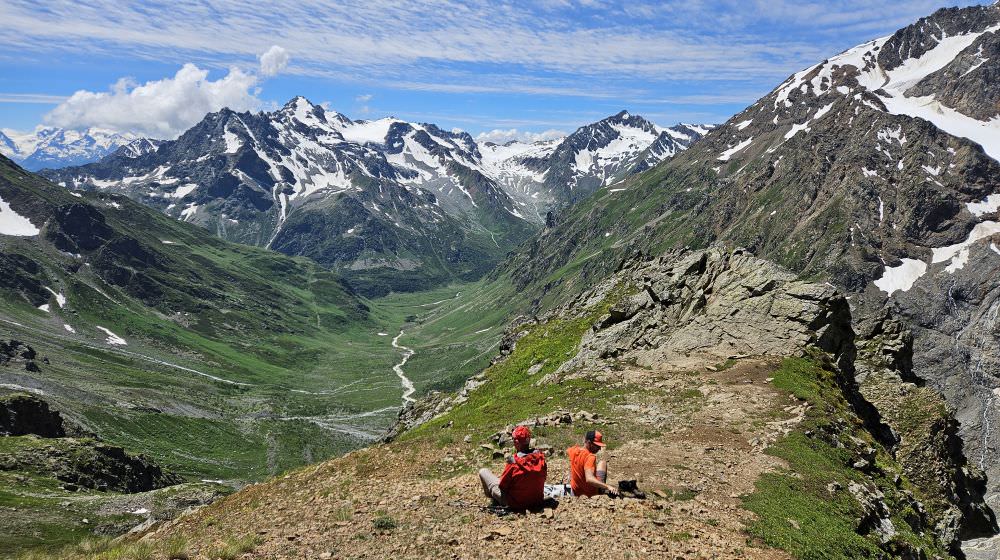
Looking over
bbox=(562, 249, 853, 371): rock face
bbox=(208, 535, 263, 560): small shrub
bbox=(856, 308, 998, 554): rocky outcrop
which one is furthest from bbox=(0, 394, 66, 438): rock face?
bbox=(856, 308, 998, 554): rocky outcrop

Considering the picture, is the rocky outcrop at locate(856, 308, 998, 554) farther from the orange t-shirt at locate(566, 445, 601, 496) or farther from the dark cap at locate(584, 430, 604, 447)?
the dark cap at locate(584, 430, 604, 447)

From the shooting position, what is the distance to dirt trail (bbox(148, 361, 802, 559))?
→ 17766 millimetres

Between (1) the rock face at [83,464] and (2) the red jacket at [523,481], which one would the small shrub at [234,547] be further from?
(1) the rock face at [83,464]

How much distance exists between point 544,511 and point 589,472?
93.6 inches

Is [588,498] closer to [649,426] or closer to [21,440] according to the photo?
[649,426]

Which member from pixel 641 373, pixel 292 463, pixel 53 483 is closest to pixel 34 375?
pixel 292 463

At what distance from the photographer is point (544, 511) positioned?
19609 mm

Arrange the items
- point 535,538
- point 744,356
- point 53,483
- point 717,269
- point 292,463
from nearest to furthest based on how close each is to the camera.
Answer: point 535,538, point 744,356, point 717,269, point 53,483, point 292,463

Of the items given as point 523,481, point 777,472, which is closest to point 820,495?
point 777,472

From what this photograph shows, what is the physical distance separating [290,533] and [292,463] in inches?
7521

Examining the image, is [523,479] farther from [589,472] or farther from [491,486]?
[589,472]

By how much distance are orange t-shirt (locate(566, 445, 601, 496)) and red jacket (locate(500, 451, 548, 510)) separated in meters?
1.81

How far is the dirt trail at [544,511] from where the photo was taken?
17766 mm

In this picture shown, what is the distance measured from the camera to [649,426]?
1222 inches
